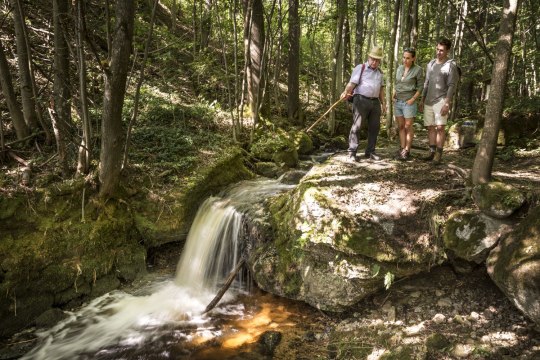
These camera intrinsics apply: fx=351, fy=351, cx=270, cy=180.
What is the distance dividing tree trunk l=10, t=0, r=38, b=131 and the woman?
6.48 meters

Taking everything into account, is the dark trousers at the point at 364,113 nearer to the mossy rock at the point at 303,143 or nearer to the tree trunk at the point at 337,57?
the mossy rock at the point at 303,143

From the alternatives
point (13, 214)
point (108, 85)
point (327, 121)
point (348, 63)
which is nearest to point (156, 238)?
point (13, 214)

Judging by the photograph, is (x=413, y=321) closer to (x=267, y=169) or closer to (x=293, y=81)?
(x=267, y=169)

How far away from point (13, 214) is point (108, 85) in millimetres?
2671

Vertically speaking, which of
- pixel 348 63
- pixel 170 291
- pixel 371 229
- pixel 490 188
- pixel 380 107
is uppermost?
pixel 348 63

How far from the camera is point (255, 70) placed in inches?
422

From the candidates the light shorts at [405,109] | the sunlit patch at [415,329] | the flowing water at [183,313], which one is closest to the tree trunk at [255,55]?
the flowing water at [183,313]

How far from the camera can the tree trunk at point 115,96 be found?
5.59 m

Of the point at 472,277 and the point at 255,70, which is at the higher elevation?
the point at 255,70

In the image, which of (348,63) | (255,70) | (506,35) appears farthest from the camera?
(348,63)

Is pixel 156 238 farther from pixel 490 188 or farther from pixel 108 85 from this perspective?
pixel 490 188

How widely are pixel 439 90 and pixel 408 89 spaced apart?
50 centimetres

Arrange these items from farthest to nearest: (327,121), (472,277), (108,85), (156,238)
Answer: (327,121) < (156,238) < (108,85) < (472,277)

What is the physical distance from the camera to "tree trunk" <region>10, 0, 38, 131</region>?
6.01 m
